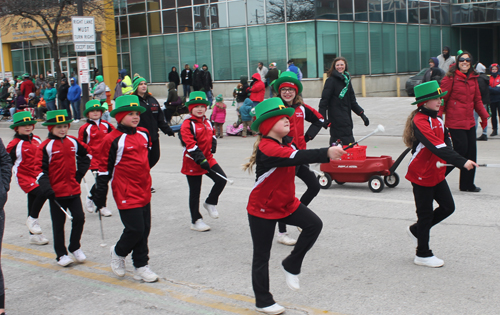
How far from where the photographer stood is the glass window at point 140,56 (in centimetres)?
3256

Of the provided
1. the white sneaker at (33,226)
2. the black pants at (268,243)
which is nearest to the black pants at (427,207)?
the black pants at (268,243)

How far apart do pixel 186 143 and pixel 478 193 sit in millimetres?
4469

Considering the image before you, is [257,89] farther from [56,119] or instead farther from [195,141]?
[56,119]

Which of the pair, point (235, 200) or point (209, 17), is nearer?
point (235, 200)

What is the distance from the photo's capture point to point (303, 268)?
18.0 ft

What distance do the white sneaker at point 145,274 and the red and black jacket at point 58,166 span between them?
1.16m

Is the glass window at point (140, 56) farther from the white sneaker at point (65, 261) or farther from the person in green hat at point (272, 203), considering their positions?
the person in green hat at point (272, 203)

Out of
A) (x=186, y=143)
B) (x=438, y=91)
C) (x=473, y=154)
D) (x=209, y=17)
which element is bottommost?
(x=473, y=154)

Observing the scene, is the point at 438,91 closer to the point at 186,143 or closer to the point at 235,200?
the point at 186,143

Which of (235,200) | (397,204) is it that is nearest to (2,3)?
(235,200)

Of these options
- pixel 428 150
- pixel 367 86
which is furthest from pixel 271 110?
pixel 367 86

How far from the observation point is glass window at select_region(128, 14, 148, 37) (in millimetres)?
32125

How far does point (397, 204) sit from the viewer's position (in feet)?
25.8

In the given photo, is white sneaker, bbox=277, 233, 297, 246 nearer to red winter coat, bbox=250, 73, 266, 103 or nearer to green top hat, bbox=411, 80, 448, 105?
green top hat, bbox=411, 80, 448, 105
